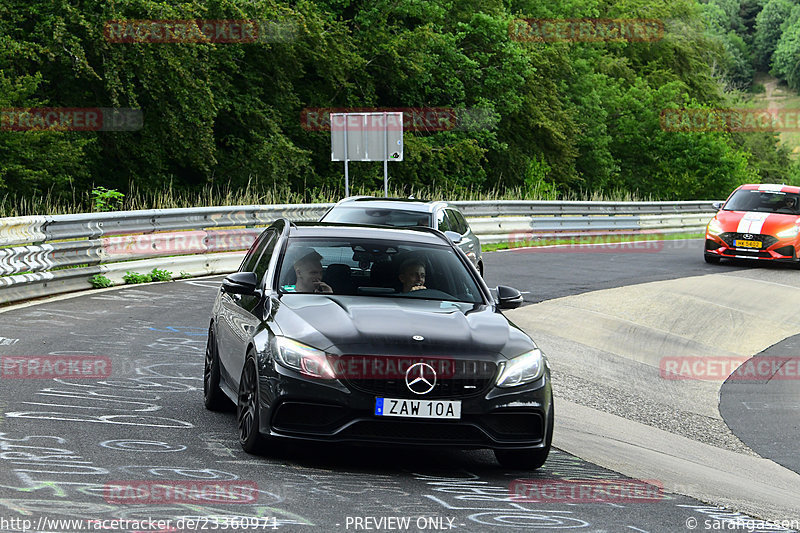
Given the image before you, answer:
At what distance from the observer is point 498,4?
184ft

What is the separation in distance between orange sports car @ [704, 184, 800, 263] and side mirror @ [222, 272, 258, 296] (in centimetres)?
1893

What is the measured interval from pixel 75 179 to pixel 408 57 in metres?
15.9

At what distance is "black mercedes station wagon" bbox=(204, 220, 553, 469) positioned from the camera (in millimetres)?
6414

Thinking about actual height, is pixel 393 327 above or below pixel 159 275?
above

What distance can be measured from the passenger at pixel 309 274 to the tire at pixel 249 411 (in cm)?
77

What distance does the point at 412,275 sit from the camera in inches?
A: 308

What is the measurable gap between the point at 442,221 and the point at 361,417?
396 inches

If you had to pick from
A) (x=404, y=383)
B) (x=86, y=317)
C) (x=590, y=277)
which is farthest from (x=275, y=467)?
(x=590, y=277)

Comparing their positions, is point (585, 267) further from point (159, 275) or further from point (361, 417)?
point (361, 417)

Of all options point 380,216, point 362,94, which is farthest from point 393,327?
point 362,94

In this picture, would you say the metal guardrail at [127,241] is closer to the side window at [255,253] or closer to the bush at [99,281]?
the bush at [99,281]

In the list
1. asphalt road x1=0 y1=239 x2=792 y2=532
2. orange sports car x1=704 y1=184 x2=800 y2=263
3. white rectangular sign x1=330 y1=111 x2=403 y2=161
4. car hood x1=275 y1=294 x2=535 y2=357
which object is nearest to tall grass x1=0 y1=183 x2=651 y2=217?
white rectangular sign x1=330 y1=111 x2=403 y2=161

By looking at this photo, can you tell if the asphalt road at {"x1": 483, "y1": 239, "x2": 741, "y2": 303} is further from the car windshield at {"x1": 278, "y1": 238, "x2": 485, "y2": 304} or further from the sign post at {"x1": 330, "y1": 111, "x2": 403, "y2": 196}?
the car windshield at {"x1": 278, "y1": 238, "x2": 485, "y2": 304}

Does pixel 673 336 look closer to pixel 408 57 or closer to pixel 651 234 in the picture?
pixel 651 234
